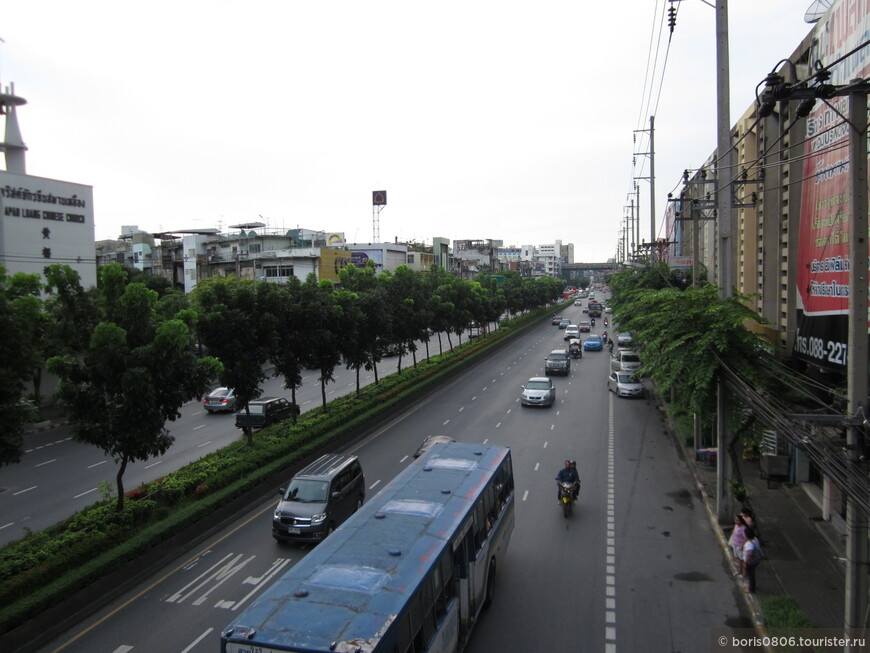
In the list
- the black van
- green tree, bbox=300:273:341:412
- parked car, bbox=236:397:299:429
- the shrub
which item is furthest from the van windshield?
parked car, bbox=236:397:299:429

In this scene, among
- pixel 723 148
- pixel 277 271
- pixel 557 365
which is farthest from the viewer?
pixel 277 271

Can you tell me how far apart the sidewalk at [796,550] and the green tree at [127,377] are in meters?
12.7

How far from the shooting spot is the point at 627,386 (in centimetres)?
3356

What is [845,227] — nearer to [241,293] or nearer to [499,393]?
[241,293]

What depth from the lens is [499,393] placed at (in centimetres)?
3566

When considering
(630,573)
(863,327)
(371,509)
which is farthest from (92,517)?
(863,327)

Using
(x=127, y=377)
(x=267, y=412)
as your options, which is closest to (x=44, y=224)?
(x=267, y=412)

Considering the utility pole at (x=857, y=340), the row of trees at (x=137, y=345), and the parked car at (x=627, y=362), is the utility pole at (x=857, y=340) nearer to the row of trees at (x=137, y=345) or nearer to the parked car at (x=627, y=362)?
the row of trees at (x=137, y=345)

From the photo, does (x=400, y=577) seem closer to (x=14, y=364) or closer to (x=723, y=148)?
(x=14, y=364)

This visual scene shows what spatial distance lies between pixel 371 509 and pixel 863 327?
24.6 feet

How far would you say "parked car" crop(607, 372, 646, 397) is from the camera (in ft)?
109

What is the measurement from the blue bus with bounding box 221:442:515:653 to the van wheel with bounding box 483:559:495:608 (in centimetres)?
2

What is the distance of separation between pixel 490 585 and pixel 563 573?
2082 millimetres

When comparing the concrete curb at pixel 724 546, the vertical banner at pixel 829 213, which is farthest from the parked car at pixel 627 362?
the vertical banner at pixel 829 213
